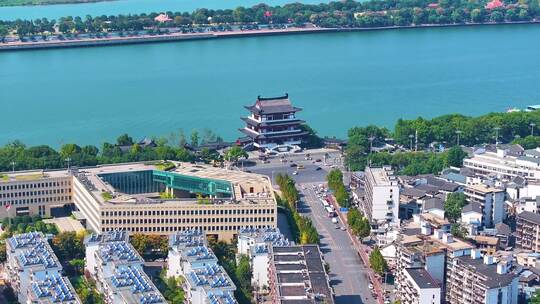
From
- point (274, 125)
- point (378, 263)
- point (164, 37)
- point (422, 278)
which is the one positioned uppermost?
point (164, 37)

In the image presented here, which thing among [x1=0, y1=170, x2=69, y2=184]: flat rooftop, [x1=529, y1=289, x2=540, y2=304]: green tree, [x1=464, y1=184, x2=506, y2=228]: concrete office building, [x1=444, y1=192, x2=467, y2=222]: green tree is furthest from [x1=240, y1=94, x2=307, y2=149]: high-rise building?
[x1=529, y1=289, x2=540, y2=304]: green tree

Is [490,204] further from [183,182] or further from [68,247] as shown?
[68,247]

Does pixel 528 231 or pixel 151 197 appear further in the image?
pixel 151 197

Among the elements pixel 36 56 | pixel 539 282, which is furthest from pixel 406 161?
pixel 36 56

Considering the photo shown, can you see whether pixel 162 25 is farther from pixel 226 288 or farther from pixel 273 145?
pixel 226 288

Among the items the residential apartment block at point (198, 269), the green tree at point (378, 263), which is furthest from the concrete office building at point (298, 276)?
the green tree at point (378, 263)

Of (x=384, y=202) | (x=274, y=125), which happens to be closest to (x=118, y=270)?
(x=384, y=202)
